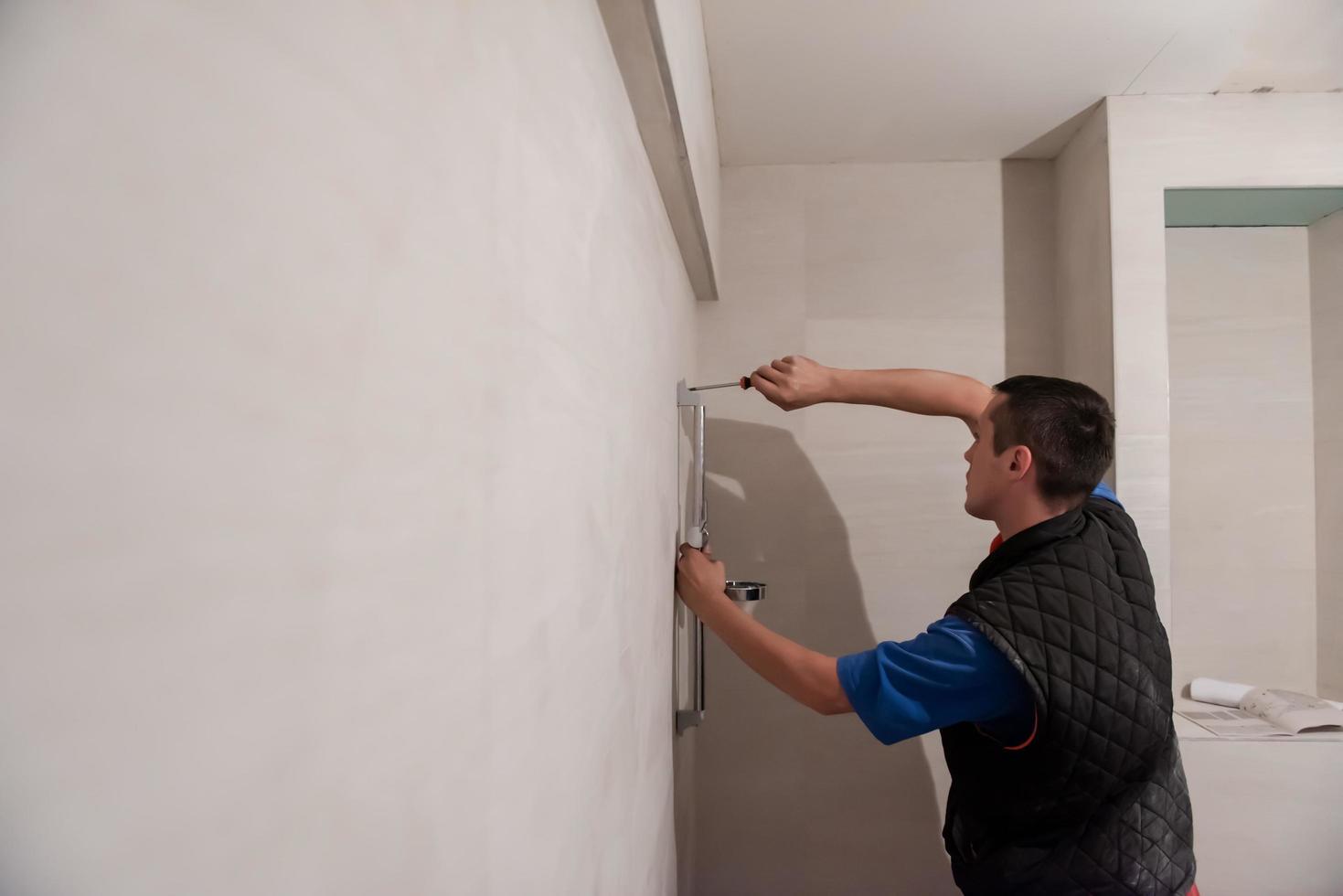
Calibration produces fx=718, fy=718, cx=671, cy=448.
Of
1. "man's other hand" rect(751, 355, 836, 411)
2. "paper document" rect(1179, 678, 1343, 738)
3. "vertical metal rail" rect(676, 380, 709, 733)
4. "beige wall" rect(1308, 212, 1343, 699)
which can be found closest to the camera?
"vertical metal rail" rect(676, 380, 709, 733)

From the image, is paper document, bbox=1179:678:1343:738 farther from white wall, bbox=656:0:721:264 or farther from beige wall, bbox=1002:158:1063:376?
white wall, bbox=656:0:721:264

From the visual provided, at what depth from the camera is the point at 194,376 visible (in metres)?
0.16

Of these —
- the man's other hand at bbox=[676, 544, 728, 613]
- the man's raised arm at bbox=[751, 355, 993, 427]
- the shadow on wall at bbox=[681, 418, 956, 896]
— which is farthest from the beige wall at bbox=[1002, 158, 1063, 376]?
the man's other hand at bbox=[676, 544, 728, 613]

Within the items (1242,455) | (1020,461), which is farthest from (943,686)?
(1242,455)

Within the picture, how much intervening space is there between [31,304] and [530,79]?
35 cm

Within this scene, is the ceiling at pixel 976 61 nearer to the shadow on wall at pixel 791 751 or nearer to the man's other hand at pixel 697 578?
the shadow on wall at pixel 791 751

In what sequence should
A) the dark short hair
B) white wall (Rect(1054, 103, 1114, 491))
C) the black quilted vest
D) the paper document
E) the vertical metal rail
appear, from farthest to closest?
white wall (Rect(1054, 103, 1114, 491)) < the paper document < the vertical metal rail < the dark short hair < the black quilted vest

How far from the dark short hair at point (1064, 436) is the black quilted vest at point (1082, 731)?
54 millimetres

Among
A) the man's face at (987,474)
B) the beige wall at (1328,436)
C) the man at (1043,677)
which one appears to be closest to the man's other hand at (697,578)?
the man at (1043,677)

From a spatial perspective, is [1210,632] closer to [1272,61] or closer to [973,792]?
[973,792]

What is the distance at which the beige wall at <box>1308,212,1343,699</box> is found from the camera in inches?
70.0

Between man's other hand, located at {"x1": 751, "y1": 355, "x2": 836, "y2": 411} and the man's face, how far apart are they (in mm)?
313

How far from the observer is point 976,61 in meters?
1.53

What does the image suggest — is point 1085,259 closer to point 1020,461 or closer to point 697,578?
point 1020,461
